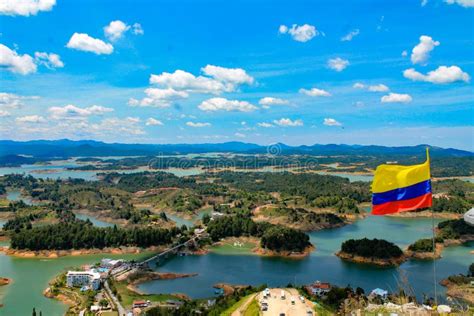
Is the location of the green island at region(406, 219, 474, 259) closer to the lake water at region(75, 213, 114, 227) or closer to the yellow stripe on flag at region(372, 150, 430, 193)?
the yellow stripe on flag at region(372, 150, 430, 193)

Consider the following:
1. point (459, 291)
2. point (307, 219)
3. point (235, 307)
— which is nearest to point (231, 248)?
point (307, 219)

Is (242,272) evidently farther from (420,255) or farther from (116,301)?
(420,255)

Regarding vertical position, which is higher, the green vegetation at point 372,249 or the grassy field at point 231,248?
the green vegetation at point 372,249

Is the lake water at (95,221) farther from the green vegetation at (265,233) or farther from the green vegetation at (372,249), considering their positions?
the green vegetation at (372,249)

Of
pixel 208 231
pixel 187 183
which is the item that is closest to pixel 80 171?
pixel 187 183

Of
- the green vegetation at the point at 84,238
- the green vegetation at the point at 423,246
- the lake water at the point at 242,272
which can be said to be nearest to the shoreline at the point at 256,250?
the lake water at the point at 242,272

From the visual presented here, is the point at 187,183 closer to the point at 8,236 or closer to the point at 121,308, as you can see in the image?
the point at 8,236

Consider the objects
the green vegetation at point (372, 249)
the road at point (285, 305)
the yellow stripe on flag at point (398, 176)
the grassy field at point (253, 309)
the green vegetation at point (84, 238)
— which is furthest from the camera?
the green vegetation at point (84, 238)

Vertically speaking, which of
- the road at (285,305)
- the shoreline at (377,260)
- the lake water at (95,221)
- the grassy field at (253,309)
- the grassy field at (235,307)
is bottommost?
the lake water at (95,221)
